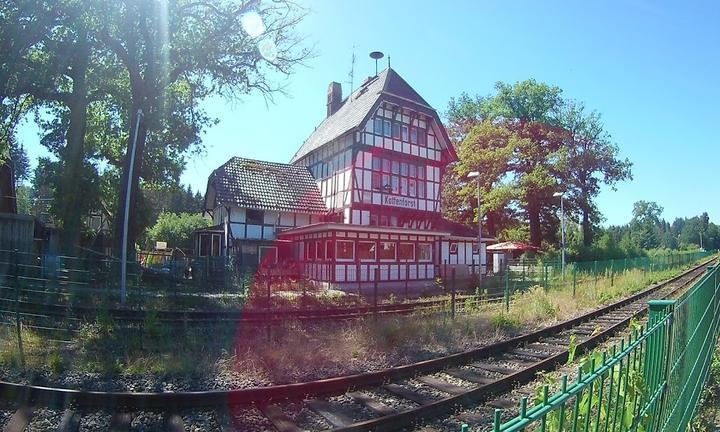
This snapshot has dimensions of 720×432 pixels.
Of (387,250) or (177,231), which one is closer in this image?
(387,250)

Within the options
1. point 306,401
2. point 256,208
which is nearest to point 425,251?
point 256,208

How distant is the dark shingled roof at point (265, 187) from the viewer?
87.1 ft

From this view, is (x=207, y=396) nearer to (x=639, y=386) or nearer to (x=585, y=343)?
(x=639, y=386)

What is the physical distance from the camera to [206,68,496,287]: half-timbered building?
78.5 ft

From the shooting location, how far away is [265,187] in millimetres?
28469

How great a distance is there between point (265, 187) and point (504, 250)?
21263mm

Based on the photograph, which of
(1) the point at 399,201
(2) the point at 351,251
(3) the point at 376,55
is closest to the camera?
(2) the point at 351,251

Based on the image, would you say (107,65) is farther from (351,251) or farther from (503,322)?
(503,322)

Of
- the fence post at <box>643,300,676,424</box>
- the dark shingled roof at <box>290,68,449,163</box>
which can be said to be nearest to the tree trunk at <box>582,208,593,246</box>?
the dark shingled roof at <box>290,68,449,163</box>

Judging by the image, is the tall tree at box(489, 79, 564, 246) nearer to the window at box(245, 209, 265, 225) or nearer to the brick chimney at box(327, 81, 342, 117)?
the brick chimney at box(327, 81, 342, 117)

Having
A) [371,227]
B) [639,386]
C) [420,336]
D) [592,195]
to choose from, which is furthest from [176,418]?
[592,195]

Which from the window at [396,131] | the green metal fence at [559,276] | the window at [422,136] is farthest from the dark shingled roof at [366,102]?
the green metal fence at [559,276]

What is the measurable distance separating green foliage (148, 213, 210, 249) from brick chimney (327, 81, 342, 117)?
23805mm

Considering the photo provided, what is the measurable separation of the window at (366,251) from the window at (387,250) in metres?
0.60
